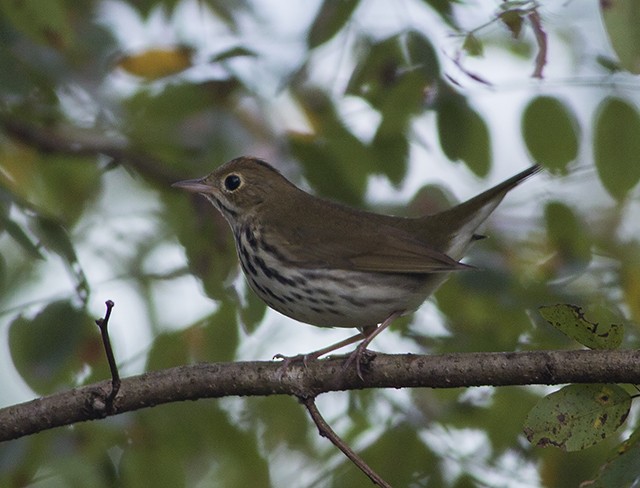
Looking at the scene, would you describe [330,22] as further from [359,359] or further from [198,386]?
[198,386]

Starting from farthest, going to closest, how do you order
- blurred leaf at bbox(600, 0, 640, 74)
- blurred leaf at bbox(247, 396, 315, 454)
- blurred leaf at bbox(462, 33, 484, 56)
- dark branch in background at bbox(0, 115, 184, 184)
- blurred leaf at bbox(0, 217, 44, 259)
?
dark branch in background at bbox(0, 115, 184, 184) → blurred leaf at bbox(247, 396, 315, 454) → blurred leaf at bbox(0, 217, 44, 259) → blurred leaf at bbox(462, 33, 484, 56) → blurred leaf at bbox(600, 0, 640, 74)

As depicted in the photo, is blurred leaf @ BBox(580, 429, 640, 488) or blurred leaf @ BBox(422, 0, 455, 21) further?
blurred leaf @ BBox(422, 0, 455, 21)

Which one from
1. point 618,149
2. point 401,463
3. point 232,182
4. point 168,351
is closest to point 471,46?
point 618,149

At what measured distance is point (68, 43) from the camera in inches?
162

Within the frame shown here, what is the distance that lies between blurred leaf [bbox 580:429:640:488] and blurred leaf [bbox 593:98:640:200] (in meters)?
1.41

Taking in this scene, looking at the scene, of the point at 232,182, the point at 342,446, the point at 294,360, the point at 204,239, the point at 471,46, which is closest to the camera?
the point at 342,446

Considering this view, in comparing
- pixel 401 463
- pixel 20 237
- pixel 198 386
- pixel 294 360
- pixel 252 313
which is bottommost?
pixel 401 463

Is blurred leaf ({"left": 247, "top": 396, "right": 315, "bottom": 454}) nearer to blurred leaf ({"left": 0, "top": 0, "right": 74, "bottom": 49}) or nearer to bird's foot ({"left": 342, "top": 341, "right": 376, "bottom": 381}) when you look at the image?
bird's foot ({"left": 342, "top": 341, "right": 376, "bottom": 381})

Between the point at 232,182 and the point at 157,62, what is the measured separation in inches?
27.8

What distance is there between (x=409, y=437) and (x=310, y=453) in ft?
4.20

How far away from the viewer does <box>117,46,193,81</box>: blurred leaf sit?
4.58 meters

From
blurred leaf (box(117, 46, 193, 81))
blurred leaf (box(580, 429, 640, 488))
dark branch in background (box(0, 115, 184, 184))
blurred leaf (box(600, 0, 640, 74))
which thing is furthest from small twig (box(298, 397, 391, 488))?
blurred leaf (box(117, 46, 193, 81))

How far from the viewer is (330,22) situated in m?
3.46

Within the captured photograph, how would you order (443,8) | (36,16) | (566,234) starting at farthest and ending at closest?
(566,234)
(36,16)
(443,8)
